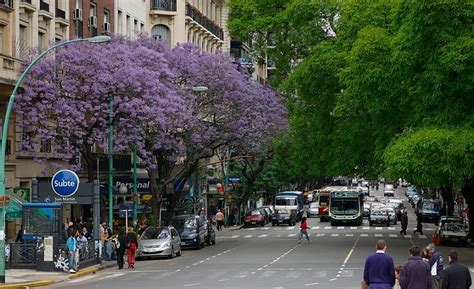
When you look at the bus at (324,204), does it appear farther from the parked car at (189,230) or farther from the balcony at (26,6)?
the balcony at (26,6)

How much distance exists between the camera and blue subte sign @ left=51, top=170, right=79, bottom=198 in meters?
35.6

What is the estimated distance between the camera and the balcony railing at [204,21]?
75.5 meters

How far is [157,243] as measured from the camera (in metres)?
43.6

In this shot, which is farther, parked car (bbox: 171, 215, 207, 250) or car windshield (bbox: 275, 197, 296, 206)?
car windshield (bbox: 275, 197, 296, 206)

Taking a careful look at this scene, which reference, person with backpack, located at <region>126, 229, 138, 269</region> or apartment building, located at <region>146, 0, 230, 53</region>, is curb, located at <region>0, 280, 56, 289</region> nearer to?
person with backpack, located at <region>126, 229, 138, 269</region>

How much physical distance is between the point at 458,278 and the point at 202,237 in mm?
35595

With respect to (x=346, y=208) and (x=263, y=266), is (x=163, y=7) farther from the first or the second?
(x=263, y=266)

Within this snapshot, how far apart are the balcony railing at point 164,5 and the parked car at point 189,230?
24.3m

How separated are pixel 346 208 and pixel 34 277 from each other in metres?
47.7

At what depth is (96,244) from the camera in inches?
1561

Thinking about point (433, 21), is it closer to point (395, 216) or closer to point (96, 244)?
point (96, 244)

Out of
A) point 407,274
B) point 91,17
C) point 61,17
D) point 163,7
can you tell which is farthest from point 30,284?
point 163,7

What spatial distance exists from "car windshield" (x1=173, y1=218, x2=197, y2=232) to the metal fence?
14.8 meters

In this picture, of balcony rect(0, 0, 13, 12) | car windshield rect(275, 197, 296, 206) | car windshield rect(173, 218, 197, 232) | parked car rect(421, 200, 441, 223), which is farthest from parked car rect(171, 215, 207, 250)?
parked car rect(421, 200, 441, 223)
